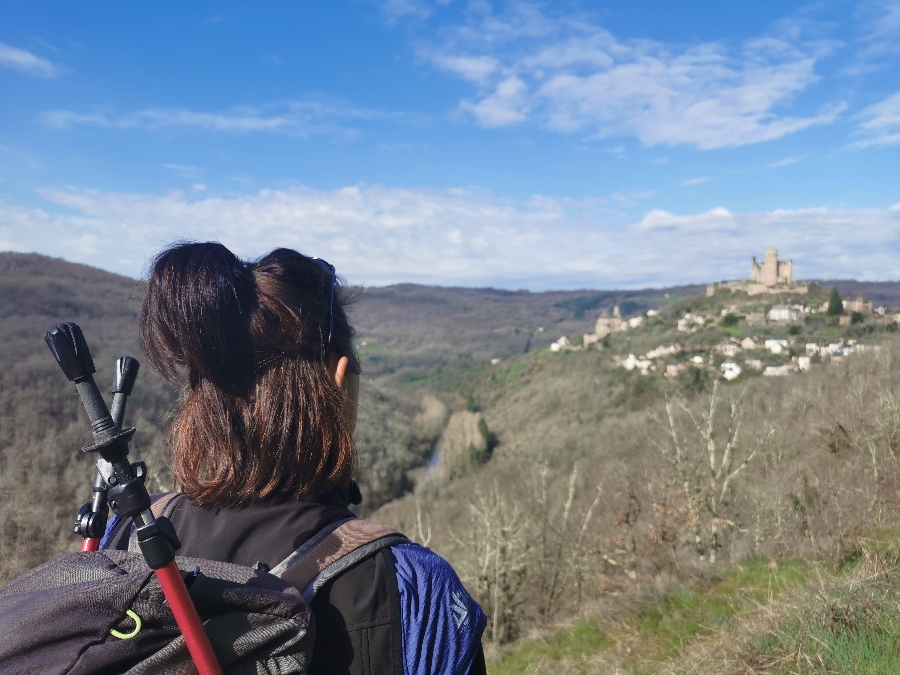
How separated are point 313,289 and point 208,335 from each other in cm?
26

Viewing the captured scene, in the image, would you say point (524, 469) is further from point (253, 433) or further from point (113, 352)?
point (253, 433)

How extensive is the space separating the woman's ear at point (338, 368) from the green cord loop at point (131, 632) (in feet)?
1.97

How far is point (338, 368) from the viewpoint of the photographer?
140 cm

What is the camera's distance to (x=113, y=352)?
39938mm

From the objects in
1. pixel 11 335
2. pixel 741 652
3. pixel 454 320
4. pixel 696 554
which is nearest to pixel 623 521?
pixel 696 554

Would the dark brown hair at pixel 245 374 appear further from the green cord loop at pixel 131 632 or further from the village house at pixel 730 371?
the village house at pixel 730 371

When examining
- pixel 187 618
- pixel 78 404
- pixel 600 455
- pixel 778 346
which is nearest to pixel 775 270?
pixel 778 346

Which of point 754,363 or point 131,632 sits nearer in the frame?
point 131,632

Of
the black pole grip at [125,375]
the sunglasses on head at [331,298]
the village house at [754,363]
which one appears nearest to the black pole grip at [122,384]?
the black pole grip at [125,375]

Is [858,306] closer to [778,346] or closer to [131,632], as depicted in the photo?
[778,346]

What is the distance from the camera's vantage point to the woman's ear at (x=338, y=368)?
54.7 inches

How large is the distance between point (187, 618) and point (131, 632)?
10cm

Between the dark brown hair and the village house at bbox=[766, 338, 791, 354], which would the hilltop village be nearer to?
the village house at bbox=[766, 338, 791, 354]

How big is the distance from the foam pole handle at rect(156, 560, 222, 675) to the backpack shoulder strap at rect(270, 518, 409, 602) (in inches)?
7.0
